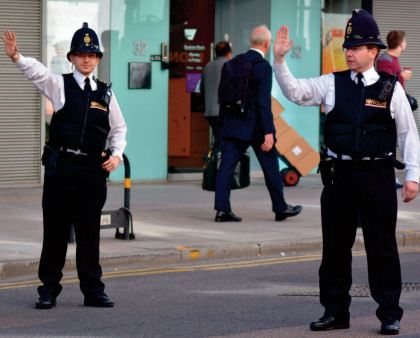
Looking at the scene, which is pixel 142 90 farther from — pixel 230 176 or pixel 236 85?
pixel 236 85

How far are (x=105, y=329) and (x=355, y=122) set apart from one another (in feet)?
6.82

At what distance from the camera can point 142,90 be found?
19.2m

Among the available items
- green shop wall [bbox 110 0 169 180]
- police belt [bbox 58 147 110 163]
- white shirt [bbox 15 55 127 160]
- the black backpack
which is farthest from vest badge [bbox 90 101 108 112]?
green shop wall [bbox 110 0 169 180]

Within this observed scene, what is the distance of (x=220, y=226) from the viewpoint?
14.5m

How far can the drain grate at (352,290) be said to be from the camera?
10.5 metres

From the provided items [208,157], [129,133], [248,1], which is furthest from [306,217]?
[248,1]

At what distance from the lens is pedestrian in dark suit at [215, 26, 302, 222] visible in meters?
14.4

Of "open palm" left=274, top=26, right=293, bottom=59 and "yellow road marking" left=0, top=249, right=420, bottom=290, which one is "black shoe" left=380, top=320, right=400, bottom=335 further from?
"yellow road marking" left=0, top=249, right=420, bottom=290

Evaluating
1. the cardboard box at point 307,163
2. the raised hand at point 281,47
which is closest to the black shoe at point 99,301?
the raised hand at point 281,47

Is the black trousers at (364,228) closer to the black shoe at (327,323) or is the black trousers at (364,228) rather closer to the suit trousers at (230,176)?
the black shoe at (327,323)

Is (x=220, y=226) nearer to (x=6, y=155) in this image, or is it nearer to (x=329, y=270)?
(x=6, y=155)

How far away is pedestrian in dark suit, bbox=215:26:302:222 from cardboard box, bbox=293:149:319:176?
4.13 meters

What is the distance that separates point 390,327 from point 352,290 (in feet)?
6.95

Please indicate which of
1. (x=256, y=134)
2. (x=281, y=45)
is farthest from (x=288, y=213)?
(x=281, y=45)
